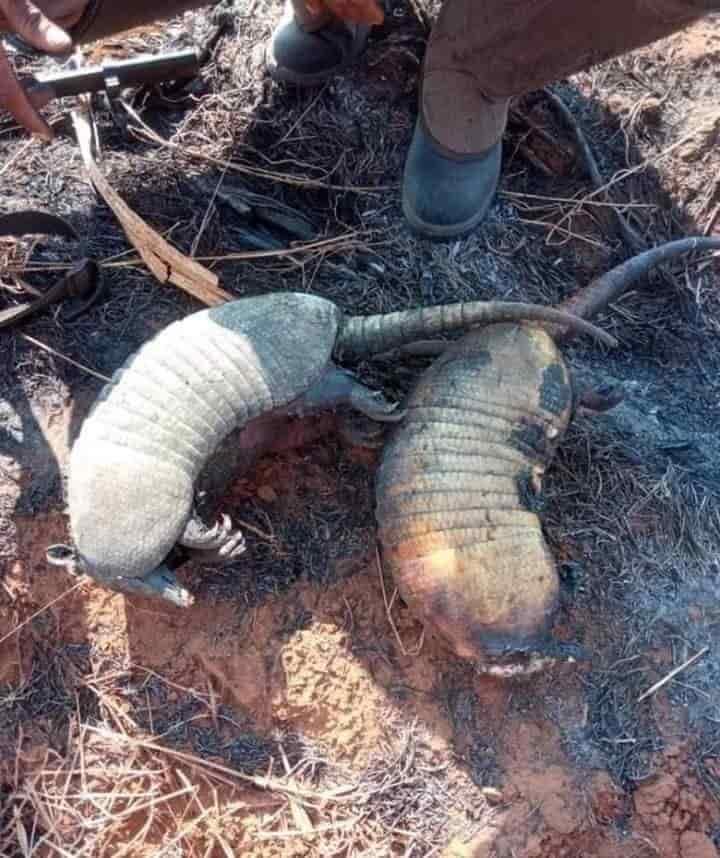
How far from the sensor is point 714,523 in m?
3.18

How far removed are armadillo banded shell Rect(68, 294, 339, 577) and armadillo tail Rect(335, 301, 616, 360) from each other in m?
0.10

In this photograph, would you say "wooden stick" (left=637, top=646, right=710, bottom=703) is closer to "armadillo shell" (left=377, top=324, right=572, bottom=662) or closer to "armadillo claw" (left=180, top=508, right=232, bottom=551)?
"armadillo shell" (left=377, top=324, right=572, bottom=662)

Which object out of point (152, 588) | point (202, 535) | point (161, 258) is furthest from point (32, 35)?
point (152, 588)

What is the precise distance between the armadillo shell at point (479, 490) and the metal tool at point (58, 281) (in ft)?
4.16

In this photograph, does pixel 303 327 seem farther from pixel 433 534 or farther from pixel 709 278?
pixel 709 278

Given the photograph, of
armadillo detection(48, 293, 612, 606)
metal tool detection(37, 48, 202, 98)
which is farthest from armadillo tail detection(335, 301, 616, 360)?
metal tool detection(37, 48, 202, 98)

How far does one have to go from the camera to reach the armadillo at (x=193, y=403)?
8.80ft

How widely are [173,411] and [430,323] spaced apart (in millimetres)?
894

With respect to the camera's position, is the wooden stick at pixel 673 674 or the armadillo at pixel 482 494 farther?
the wooden stick at pixel 673 674

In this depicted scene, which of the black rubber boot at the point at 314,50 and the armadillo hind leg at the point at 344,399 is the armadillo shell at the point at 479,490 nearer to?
the armadillo hind leg at the point at 344,399

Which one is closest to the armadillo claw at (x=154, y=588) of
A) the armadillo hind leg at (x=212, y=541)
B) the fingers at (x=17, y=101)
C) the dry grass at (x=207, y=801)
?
the armadillo hind leg at (x=212, y=541)

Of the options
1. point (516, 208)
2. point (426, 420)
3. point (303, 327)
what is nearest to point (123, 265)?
point (303, 327)

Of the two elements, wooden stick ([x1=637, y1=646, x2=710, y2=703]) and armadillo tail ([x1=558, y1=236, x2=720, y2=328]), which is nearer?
wooden stick ([x1=637, y1=646, x2=710, y2=703])

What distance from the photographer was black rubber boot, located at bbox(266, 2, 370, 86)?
352 cm
